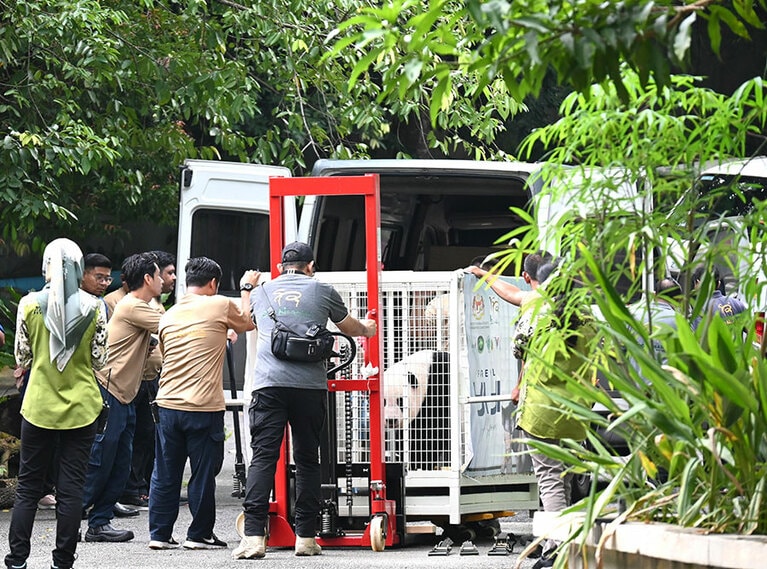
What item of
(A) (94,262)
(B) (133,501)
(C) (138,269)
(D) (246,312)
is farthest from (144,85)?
(D) (246,312)

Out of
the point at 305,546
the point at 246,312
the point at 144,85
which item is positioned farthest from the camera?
the point at 144,85

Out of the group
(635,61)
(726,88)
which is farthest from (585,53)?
(726,88)

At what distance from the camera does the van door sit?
11.9 metres

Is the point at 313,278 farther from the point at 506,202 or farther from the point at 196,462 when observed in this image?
the point at 506,202

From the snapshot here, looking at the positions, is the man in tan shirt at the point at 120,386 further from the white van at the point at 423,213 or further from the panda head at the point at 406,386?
the panda head at the point at 406,386

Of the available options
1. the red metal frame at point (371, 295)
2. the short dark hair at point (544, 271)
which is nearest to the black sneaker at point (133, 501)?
the red metal frame at point (371, 295)

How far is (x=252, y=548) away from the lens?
319 inches

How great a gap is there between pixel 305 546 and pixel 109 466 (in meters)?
1.83

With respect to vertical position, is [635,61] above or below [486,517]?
above

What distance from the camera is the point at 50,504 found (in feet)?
36.6

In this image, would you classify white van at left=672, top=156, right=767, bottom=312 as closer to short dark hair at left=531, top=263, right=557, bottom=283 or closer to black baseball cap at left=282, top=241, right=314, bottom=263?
short dark hair at left=531, top=263, right=557, bottom=283

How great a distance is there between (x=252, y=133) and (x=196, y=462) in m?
10.7

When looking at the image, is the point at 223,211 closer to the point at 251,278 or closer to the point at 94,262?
the point at 94,262

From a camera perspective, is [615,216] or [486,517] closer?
[615,216]
